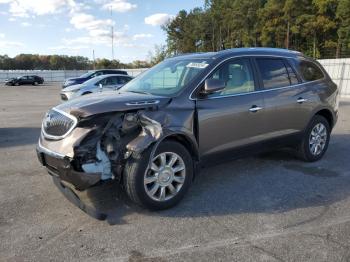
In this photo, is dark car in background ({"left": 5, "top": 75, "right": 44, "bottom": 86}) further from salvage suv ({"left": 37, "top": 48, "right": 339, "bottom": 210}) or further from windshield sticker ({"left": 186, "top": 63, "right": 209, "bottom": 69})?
windshield sticker ({"left": 186, "top": 63, "right": 209, "bottom": 69})

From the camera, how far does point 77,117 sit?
423cm

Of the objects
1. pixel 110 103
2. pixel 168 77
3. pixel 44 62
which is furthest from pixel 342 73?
pixel 44 62

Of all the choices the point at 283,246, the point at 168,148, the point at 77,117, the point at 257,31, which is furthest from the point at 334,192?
the point at 257,31

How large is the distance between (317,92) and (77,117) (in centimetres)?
416

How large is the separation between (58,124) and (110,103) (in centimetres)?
66

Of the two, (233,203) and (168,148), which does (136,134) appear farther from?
(233,203)

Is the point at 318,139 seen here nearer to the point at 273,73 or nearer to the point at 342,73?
the point at 273,73

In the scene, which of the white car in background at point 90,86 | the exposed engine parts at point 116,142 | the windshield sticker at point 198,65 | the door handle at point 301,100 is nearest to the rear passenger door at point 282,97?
the door handle at point 301,100

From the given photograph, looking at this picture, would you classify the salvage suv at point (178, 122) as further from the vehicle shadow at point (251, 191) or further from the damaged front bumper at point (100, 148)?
the vehicle shadow at point (251, 191)

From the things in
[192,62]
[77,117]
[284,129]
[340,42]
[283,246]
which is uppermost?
[340,42]

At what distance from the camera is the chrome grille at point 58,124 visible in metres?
4.29

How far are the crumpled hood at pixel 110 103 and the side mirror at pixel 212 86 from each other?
508mm

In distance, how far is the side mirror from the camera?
476 cm

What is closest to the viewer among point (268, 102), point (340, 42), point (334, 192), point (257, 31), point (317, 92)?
point (334, 192)
